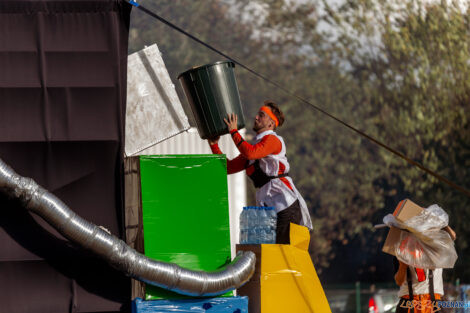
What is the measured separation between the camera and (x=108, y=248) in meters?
5.87

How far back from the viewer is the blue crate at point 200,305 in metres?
5.96

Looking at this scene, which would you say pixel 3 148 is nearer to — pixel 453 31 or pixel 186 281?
pixel 186 281

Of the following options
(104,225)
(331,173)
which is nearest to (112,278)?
(104,225)

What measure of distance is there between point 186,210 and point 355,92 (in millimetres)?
24941

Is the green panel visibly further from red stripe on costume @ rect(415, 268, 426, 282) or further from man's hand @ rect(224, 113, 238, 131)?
red stripe on costume @ rect(415, 268, 426, 282)

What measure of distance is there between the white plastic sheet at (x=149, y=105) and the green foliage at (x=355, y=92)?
1789 cm

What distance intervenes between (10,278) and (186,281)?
1.32 meters

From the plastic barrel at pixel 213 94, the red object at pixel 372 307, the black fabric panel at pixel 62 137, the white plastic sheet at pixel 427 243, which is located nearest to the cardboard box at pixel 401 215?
the white plastic sheet at pixel 427 243

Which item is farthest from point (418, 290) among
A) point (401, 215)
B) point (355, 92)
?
point (355, 92)

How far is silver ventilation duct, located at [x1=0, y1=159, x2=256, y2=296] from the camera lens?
19.1 ft

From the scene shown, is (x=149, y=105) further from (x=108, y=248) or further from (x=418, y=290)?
(x=418, y=290)

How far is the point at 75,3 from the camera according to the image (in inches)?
252

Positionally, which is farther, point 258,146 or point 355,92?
point 355,92

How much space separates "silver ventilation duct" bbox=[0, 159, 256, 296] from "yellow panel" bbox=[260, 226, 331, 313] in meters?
0.52
